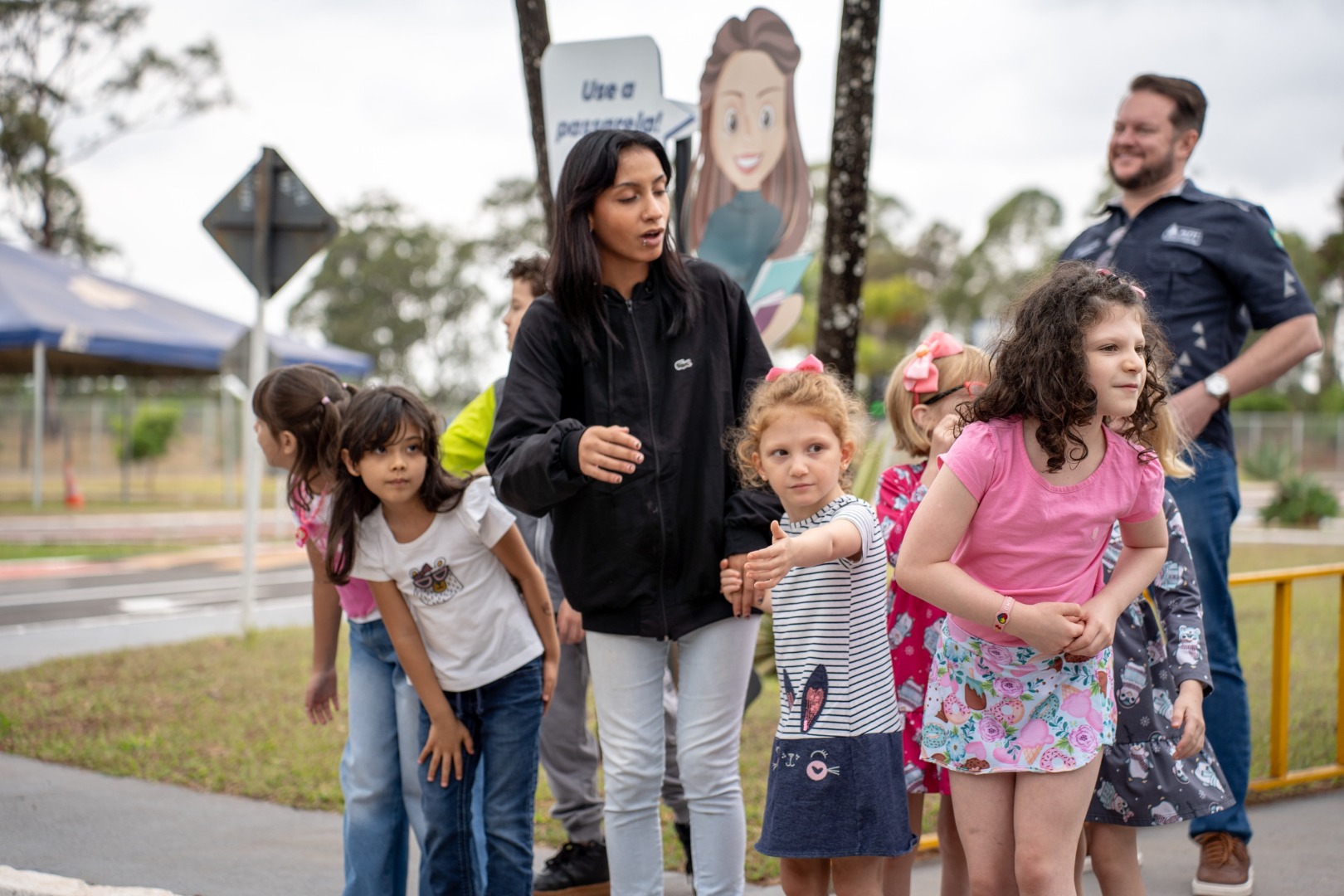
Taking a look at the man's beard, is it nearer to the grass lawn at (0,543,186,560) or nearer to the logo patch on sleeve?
the logo patch on sleeve

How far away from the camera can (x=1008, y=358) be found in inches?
99.2

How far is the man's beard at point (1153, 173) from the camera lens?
3.80m

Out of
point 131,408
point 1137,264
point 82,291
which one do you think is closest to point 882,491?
point 1137,264

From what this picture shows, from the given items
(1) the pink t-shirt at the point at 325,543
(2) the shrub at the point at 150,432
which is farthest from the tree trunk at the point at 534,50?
(2) the shrub at the point at 150,432

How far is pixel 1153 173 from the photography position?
3.81 metres

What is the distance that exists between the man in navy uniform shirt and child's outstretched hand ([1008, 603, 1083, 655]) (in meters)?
1.46

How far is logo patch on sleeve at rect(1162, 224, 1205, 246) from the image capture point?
3.74 meters

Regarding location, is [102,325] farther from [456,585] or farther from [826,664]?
[826,664]

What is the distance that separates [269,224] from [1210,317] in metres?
6.40

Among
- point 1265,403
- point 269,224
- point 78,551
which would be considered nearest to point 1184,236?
point 269,224

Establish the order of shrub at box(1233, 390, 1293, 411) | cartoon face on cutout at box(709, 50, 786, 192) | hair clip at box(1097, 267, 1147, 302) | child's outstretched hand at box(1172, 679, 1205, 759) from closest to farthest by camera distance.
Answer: hair clip at box(1097, 267, 1147, 302)
child's outstretched hand at box(1172, 679, 1205, 759)
cartoon face on cutout at box(709, 50, 786, 192)
shrub at box(1233, 390, 1293, 411)

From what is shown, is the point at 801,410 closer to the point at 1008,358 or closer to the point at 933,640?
the point at 1008,358

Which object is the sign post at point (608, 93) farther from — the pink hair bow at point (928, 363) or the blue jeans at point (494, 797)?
the blue jeans at point (494, 797)

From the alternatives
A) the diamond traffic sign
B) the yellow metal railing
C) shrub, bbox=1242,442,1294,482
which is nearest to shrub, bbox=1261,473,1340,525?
shrub, bbox=1242,442,1294,482
